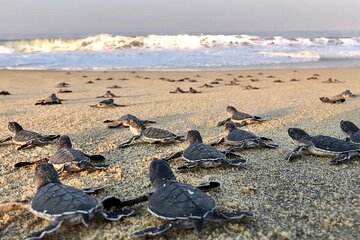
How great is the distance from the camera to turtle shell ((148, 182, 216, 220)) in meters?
2.32

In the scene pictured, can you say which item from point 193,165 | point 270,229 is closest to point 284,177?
point 193,165

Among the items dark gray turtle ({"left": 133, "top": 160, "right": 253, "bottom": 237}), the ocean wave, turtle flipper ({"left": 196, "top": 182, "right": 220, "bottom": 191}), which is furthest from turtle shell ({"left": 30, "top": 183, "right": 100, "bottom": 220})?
the ocean wave

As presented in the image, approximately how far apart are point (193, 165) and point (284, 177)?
0.81 m

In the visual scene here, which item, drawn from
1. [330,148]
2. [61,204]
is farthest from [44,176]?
[330,148]

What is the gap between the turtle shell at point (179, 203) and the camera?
2316mm

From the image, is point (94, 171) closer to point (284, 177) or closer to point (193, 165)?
point (193, 165)

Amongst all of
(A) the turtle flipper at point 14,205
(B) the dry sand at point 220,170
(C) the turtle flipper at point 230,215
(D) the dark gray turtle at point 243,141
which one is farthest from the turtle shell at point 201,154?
(A) the turtle flipper at point 14,205

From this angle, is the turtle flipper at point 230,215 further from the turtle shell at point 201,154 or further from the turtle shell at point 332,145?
the turtle shell at point 332,145

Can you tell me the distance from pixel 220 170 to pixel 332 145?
1216mm

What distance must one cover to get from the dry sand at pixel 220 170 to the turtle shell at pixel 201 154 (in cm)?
13

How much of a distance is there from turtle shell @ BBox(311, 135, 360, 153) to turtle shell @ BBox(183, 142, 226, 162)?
1085mm

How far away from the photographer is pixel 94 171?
377cm

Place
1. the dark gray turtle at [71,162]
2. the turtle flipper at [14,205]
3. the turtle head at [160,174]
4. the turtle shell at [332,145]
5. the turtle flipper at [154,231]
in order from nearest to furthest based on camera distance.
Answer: the turtle flipper at [154,231]
the turtle flipper at [14,205]
the turtle head at [160,174]
the dark gray turtle at [71,162]
the turtle shell at [332,145]

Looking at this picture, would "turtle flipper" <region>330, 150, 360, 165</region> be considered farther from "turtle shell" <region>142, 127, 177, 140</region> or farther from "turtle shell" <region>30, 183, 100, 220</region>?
"turtle shell" <region>30, 183, 100, 220</region>
